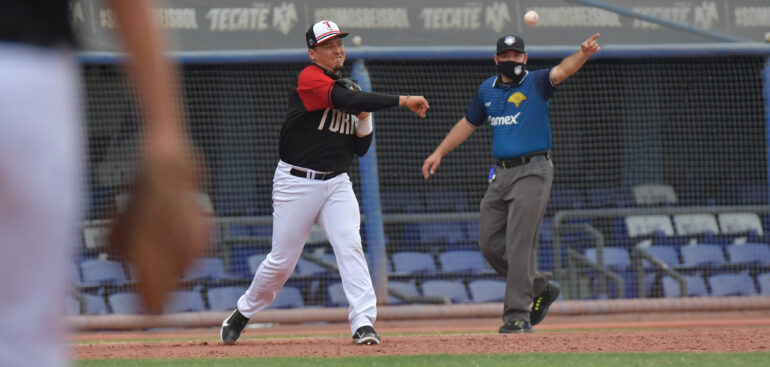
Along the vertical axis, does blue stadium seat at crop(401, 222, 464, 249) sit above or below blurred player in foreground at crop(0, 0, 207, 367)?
below

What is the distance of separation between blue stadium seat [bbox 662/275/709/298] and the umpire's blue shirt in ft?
15.2

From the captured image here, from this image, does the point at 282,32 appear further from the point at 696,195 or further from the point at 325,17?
the point at 696,195

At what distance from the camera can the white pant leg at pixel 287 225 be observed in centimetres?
556

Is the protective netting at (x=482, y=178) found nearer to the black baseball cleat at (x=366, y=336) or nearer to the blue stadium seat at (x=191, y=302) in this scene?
the blue stadium seat at (x=191, y=302)

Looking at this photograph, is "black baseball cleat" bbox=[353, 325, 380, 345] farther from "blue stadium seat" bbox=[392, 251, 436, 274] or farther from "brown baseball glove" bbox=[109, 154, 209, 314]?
"blue stadium seat" bbox=[392, 251, 436, 274]

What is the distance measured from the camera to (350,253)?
547 cm

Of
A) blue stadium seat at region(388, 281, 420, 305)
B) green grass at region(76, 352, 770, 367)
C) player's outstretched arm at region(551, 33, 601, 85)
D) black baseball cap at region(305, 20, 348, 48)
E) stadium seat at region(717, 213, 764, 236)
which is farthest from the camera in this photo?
stadium seat at region(717, 213, 764, 236)

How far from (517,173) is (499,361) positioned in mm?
1891

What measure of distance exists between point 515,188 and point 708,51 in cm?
399

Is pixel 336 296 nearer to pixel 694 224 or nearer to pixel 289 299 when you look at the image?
pixel 289 299

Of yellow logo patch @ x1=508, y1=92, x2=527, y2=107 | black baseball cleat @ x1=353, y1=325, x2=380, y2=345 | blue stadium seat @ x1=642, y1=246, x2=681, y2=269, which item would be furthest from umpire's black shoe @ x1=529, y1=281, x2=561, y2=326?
blue stadium seat @ x1=642, y1=246, x2=681, y2=269

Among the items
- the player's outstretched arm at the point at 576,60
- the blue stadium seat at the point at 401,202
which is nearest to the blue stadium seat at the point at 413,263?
the blue stadium seat at the point at 401,202

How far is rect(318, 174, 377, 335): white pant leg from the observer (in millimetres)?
5429

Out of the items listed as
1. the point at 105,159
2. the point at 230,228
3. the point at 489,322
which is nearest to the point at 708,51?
the point at 489,322
